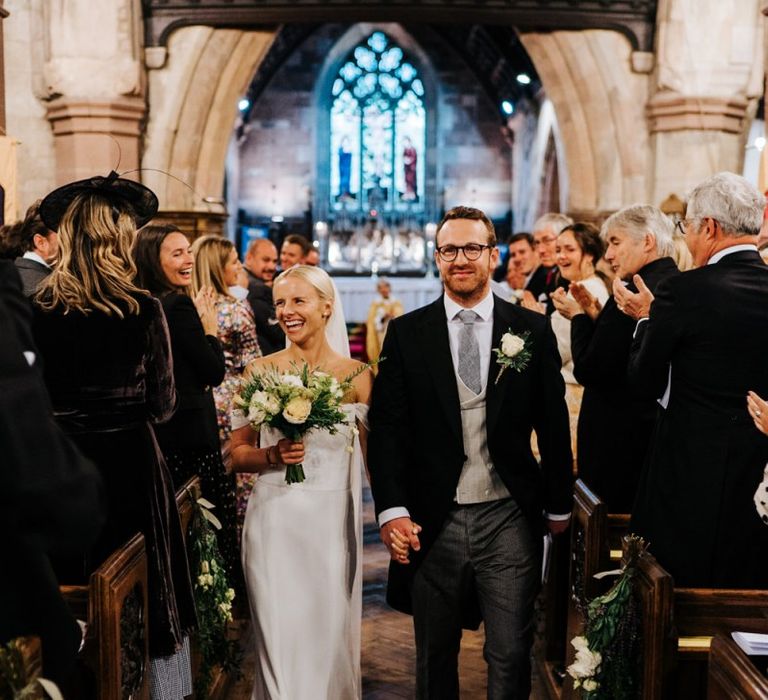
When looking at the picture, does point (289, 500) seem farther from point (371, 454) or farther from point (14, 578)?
point (14, 578)

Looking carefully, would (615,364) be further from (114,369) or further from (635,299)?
(114,369)

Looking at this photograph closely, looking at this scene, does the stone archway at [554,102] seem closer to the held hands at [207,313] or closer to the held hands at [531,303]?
the held hands at [531,303]

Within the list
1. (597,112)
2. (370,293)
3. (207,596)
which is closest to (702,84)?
(597,112)

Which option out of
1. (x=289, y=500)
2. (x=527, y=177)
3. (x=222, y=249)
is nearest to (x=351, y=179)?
(x=527, y=177)

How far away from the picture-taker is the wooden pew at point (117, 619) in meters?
2.41

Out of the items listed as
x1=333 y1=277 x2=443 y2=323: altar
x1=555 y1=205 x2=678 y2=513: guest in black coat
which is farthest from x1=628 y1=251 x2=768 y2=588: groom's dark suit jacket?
x1=333 y1=277 x2=443 y2=323: altar

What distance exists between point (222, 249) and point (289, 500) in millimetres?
1948

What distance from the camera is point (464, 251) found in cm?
294

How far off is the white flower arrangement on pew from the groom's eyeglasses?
0.53m

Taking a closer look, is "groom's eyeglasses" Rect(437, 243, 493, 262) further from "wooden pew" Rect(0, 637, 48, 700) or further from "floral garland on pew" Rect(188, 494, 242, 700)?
"wooden pew" Rect(0, 637, 48, 700)

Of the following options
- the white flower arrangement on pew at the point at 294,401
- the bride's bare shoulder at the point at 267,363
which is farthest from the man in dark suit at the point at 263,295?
the white flower arrangement on pew at the point at 294,401

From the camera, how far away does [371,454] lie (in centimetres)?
302

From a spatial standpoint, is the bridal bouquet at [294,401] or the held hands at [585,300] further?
the held hands at [585,300]

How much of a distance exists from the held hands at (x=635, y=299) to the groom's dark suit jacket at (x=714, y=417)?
0.90 feet
